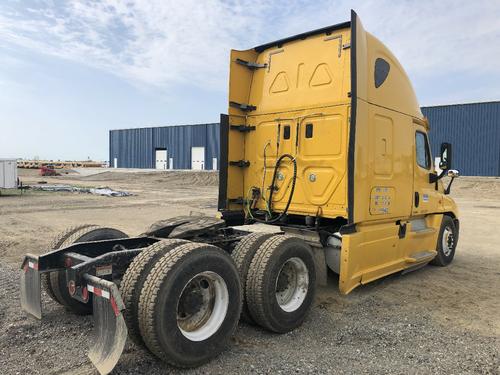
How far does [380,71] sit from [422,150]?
5.53ft

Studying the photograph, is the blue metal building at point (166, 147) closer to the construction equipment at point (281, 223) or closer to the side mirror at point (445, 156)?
the side mirror at point (445, 156)

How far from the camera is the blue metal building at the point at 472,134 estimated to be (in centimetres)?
3152

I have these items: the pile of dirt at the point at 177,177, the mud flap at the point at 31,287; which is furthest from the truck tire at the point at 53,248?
the pile of dirt at the point at 177,177

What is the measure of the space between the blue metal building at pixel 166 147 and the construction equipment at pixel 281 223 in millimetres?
40750

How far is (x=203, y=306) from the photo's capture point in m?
3.73

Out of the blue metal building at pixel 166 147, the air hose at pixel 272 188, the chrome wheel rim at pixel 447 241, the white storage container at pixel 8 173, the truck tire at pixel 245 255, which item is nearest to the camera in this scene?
the truck tire at pixel 245 255

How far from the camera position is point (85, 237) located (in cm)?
459

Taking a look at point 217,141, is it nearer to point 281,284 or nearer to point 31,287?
point 281,284

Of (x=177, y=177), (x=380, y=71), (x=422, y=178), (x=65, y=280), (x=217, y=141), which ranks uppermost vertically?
(x=217, y=141)

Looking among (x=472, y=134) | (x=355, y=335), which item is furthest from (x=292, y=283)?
(x=472, y=134)

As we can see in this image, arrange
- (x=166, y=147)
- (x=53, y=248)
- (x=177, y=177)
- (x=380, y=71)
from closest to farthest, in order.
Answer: (x=53, y=248) < (x=380, y=71) < (x=177, y=177) < (x=166, y=147)

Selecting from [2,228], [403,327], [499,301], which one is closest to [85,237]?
[403,327]

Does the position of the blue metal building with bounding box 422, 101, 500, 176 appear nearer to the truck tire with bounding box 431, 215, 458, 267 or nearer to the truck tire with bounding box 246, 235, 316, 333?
the truck tire with bounding box 431, 215, 458, 267

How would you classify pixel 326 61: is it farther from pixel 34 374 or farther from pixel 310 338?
pixel 34 374
